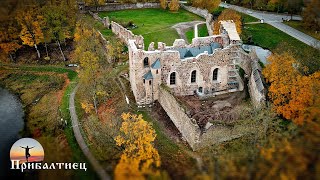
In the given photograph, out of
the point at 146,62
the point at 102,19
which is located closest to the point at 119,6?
the point at 102,19

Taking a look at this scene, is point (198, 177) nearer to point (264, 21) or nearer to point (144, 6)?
point (264, 21)

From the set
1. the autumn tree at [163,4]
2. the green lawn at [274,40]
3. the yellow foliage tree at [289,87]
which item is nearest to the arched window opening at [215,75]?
the yellow foliage tree at [289,87]

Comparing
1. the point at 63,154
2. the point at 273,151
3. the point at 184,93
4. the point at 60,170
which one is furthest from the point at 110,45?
the point at 273,151

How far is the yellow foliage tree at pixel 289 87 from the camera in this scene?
106 feet

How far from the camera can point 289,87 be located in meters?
35.1

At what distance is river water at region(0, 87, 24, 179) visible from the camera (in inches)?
→ 1164

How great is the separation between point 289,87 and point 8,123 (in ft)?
102

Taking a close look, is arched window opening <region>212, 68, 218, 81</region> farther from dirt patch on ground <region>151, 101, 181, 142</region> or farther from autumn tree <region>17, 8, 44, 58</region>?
autumn tree <region>17, 8, 44, 58</region>

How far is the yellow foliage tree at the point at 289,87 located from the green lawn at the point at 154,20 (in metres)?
25.5

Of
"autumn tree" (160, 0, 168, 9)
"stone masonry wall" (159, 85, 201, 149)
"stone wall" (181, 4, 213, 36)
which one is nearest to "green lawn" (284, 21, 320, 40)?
"stone wall" (181, 4, 213, 36)

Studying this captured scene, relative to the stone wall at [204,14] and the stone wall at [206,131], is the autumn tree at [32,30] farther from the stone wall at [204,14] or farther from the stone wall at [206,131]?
the stone wall at [206,131]

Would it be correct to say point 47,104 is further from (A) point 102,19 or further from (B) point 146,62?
(A) point 102,19

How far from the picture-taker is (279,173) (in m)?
12.5

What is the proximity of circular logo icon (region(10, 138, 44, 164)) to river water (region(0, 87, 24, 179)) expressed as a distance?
2.73 ft
